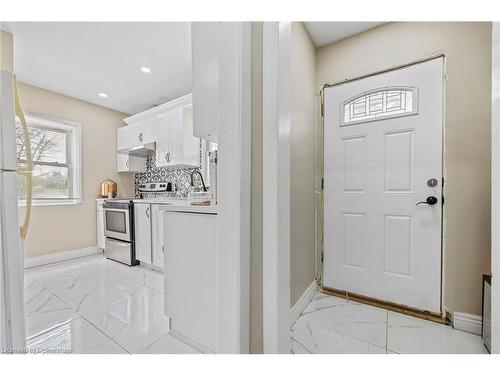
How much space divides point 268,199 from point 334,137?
1.50 m

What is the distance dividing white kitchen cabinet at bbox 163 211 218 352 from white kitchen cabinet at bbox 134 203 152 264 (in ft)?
5.30

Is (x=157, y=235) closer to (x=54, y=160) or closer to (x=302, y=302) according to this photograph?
(x=302, y=302)

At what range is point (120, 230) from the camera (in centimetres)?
327

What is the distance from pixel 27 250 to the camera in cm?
301

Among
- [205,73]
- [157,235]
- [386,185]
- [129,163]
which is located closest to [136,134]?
[129,163]

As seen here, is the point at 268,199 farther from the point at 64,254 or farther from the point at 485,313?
the point at 64,254

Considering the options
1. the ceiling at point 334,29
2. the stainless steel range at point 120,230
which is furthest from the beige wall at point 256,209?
the stainless steel range at point 120,230

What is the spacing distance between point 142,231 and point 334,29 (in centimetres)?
303

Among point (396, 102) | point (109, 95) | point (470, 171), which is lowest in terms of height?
point (470, 171)

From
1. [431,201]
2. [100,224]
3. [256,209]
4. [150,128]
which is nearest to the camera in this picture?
[256,209]

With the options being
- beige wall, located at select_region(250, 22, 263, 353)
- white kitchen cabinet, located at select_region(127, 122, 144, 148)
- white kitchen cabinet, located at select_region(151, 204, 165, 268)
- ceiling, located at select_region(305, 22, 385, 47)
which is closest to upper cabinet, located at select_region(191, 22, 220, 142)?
beige wall, located at select_region(250, 22, 263, 353)

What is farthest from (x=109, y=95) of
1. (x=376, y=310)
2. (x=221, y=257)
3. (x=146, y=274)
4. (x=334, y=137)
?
(x=376, y=310)

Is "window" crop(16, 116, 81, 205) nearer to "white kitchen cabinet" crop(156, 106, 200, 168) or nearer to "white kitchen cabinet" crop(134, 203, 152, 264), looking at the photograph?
"white kitchen cabinet" crop(134, 203, 152, 264)

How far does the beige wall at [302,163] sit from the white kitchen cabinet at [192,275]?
2.21ft
